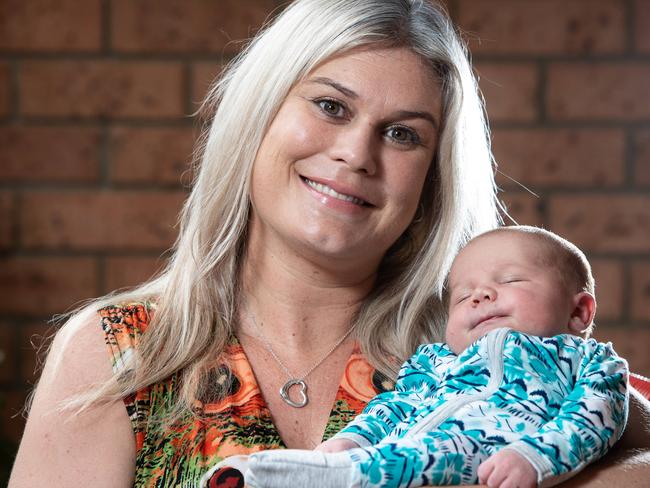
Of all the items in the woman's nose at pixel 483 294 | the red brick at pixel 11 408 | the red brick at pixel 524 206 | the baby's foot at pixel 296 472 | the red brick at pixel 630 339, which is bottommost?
the red brick at pixel 11 408

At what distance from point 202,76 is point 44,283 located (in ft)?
2.21

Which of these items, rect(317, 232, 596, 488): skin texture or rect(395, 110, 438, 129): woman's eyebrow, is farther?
rect(395, 110, 438, 129): woman's eyebrow

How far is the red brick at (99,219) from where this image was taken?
254cm

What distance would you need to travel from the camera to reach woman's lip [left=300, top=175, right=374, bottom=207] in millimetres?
1612

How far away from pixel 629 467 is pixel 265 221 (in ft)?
2.33

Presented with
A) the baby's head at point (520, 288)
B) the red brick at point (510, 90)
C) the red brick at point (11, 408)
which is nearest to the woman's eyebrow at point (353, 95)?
the baby's head at point (520, 288)

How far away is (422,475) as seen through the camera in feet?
4.05

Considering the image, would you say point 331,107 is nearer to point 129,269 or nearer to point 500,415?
point 500,415

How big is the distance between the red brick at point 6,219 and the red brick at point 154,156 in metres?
0.27

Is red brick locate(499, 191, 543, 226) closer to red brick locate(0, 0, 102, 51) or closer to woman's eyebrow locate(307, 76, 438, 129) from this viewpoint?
woman's eyebrow locate(307, 76, 438, 129)

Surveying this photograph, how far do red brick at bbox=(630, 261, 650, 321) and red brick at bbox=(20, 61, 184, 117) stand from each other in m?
1.24

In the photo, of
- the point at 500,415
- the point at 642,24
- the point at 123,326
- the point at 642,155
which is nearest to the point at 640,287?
the point at 642,155

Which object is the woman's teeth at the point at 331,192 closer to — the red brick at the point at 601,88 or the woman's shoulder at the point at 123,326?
the woman's shoulder at the point at 123,326

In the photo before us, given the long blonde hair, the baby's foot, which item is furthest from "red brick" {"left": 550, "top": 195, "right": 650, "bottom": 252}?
the baby's foot
